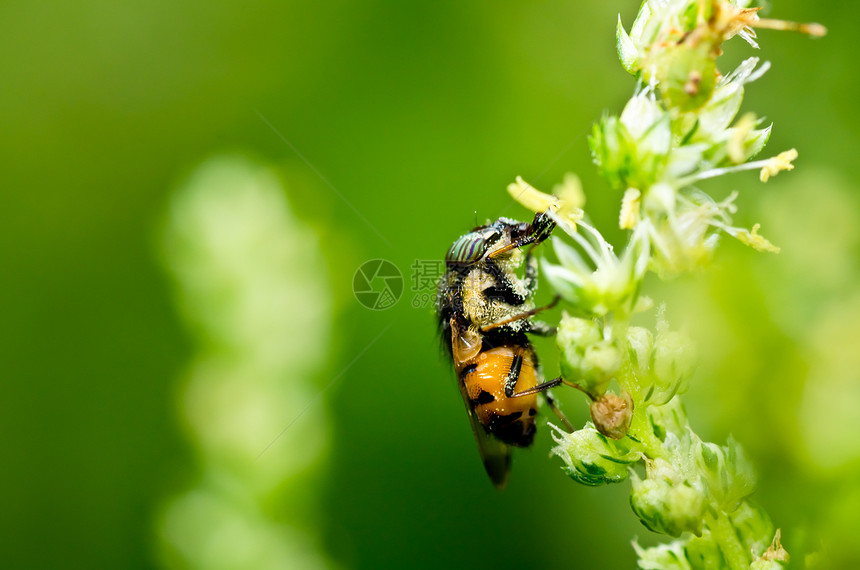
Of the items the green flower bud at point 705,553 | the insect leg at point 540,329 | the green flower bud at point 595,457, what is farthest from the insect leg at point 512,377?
the green flower bud at point 705,553

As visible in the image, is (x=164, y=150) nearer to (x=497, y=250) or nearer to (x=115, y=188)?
(x=115, y=188)

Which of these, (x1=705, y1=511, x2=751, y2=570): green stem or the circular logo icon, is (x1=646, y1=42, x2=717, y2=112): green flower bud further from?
the circular logo icon

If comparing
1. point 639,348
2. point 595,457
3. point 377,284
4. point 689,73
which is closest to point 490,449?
point 595,457

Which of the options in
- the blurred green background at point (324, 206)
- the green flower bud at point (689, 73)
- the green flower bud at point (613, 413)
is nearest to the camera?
the green flower bud at point (689, 73)

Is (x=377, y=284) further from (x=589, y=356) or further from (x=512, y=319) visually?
(x=589, y=356)

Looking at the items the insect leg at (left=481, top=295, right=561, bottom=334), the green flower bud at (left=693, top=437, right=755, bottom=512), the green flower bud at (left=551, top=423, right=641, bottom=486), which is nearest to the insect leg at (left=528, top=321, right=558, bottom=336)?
the insect leg at (left=481, top=295, right=561, bottom=334)

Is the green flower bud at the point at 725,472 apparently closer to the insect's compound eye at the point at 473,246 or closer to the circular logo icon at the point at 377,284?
the insect's compound eye at the point at 473,246

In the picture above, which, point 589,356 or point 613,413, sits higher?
point 589,356
